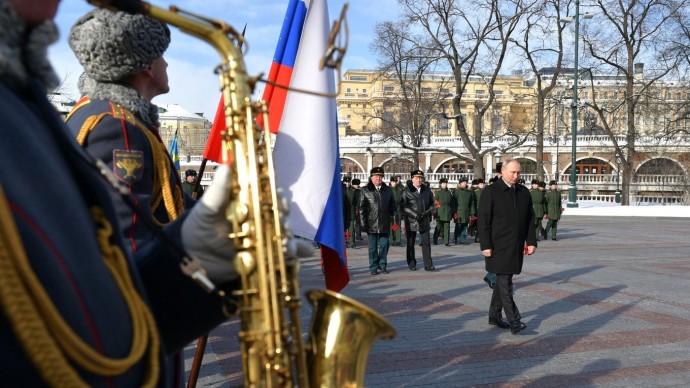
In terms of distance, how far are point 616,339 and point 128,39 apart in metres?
5.77

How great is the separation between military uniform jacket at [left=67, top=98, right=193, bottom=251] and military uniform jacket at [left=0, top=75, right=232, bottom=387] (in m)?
0.88

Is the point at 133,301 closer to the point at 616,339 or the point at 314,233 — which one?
the point at 314,233

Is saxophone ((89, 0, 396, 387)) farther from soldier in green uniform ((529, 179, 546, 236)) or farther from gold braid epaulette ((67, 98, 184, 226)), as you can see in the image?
soldier in green uniform ((529, 179, 546, 236))

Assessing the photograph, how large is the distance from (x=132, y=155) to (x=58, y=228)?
121cm

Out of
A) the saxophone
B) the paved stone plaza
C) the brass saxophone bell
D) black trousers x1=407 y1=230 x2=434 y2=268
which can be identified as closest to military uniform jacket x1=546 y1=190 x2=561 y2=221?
the paved stone plaza

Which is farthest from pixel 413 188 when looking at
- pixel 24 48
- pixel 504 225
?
pixel 24 48

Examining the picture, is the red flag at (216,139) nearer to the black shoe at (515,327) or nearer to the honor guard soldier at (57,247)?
the honor guard soldier at (57,247)

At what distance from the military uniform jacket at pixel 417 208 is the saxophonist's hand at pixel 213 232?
10.7 m

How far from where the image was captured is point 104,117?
90.4 inches

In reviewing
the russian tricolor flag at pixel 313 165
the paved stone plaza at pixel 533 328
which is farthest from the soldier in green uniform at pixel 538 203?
the russian tricolor flag at pixel 313 165

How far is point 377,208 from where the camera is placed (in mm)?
12297

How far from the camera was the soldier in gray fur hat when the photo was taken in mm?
2266

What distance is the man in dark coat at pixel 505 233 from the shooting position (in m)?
6.85

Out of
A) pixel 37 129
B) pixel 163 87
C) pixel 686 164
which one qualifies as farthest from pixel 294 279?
pixel 686 164
